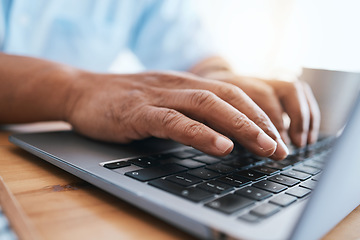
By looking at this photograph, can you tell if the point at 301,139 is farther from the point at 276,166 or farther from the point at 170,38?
the point at 170,38

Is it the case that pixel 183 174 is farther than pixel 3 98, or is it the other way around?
pixel 3 98

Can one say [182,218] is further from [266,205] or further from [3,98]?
[3,98]

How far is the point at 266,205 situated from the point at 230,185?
0.05m

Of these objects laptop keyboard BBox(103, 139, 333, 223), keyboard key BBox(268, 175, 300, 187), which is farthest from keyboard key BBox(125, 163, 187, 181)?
keyboard key BBox(268, 175, 300, 187)

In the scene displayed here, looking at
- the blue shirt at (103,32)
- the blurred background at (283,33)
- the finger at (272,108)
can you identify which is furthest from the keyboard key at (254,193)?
the blurred background at (283,33)

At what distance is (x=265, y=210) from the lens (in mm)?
251

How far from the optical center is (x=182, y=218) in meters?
0.23

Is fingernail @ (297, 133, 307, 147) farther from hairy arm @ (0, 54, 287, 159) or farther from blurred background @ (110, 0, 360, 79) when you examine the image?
blurred background @ (110, 0, 360, 79)

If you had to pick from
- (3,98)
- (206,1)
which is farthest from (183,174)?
(206,1)

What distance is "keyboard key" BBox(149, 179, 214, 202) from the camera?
263mm

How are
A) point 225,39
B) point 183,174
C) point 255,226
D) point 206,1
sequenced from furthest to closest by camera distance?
point 225,39 → point 206,1 → point 183,174 → point 255,226

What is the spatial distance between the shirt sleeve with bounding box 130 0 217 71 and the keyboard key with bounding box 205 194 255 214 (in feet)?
2.78

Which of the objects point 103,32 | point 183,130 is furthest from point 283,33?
point 183,130

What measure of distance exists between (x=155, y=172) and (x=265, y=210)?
0.40 feet
